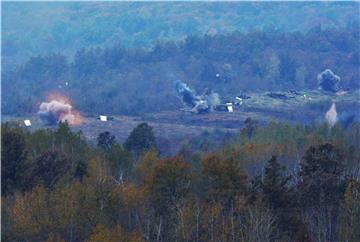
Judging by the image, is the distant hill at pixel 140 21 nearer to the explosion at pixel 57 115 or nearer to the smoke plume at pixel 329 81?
the smoke plume at pixel 329 81

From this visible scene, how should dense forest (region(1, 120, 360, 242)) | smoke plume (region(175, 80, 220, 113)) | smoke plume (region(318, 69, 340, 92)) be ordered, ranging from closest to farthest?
dense forest (region(1, 120, 360, 242)), smoke plume (region(175, 80, 220, 113)), smoke plume (region(318, 69, 340, 92))

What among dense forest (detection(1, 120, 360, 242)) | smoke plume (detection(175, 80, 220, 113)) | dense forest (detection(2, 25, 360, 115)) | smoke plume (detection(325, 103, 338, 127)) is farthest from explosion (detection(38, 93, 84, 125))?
dense forest (detection(1, 120, 360, 242))

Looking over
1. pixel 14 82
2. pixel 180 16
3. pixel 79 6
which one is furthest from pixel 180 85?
pixel 79 6

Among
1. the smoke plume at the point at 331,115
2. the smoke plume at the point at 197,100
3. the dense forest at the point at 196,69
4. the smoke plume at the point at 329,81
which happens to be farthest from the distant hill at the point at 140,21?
the smoke plume at the point at 331,115

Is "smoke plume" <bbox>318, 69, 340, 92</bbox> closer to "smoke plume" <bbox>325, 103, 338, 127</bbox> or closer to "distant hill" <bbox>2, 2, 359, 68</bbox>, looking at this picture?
"smoke plume" <bbox>325, 103, 338, 127</bbox>

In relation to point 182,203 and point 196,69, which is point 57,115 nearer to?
point 196,69

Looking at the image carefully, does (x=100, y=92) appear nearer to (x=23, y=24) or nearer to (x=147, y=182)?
(x=147, y=182)

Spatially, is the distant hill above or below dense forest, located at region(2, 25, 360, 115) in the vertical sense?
above
